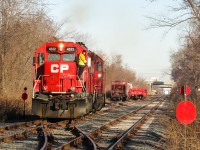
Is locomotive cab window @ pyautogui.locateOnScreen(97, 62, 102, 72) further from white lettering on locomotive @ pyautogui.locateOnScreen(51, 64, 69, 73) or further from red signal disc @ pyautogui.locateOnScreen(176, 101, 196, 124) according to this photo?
red signal disc @ pyautogui.locateOnScreen(176, 101, 196, 124)

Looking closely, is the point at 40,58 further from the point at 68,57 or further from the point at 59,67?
the point at 68,57

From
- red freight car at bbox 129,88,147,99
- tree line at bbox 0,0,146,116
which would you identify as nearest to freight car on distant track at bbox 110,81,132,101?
red freight car at bbox 129,88,147,99

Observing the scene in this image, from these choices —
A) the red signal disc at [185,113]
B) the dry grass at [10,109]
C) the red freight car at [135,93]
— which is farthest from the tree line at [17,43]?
the red freight car at [135,93]

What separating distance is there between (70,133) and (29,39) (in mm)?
22517

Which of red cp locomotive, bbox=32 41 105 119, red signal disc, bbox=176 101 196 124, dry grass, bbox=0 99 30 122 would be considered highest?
red cp locomotive, bbox=32 41 105 119

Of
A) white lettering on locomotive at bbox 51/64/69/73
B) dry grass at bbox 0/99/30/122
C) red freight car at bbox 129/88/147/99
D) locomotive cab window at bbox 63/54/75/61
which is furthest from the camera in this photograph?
red freight car at bbox 129/88/147/99

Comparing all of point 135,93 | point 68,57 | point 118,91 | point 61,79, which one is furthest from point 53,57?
point 135,93

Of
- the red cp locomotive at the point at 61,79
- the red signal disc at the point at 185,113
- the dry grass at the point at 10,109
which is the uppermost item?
the red cp locomotive at the point at 61,79

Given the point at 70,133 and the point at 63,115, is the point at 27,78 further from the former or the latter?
the point at 70,133

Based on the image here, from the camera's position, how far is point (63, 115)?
62.2 ft

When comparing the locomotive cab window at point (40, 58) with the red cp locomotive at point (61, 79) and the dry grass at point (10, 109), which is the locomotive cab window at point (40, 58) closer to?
the red cp locomotive at point (61, 79)

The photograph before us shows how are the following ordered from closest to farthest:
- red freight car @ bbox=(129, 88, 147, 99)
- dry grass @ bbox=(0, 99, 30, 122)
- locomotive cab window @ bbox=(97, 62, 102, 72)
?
dry grass @ bbox=(0, 99, 30, 122) < locomotive cab window @ bbox=(97, 62, 102, 72) < red freight car @ bbox=(129, 88, 147, 99)

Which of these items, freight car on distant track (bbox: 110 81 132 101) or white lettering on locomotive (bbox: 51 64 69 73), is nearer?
white lettering on locomotive (bbox: 51 64 69 73)

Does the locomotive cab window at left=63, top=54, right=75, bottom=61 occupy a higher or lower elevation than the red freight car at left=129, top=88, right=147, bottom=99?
higher
